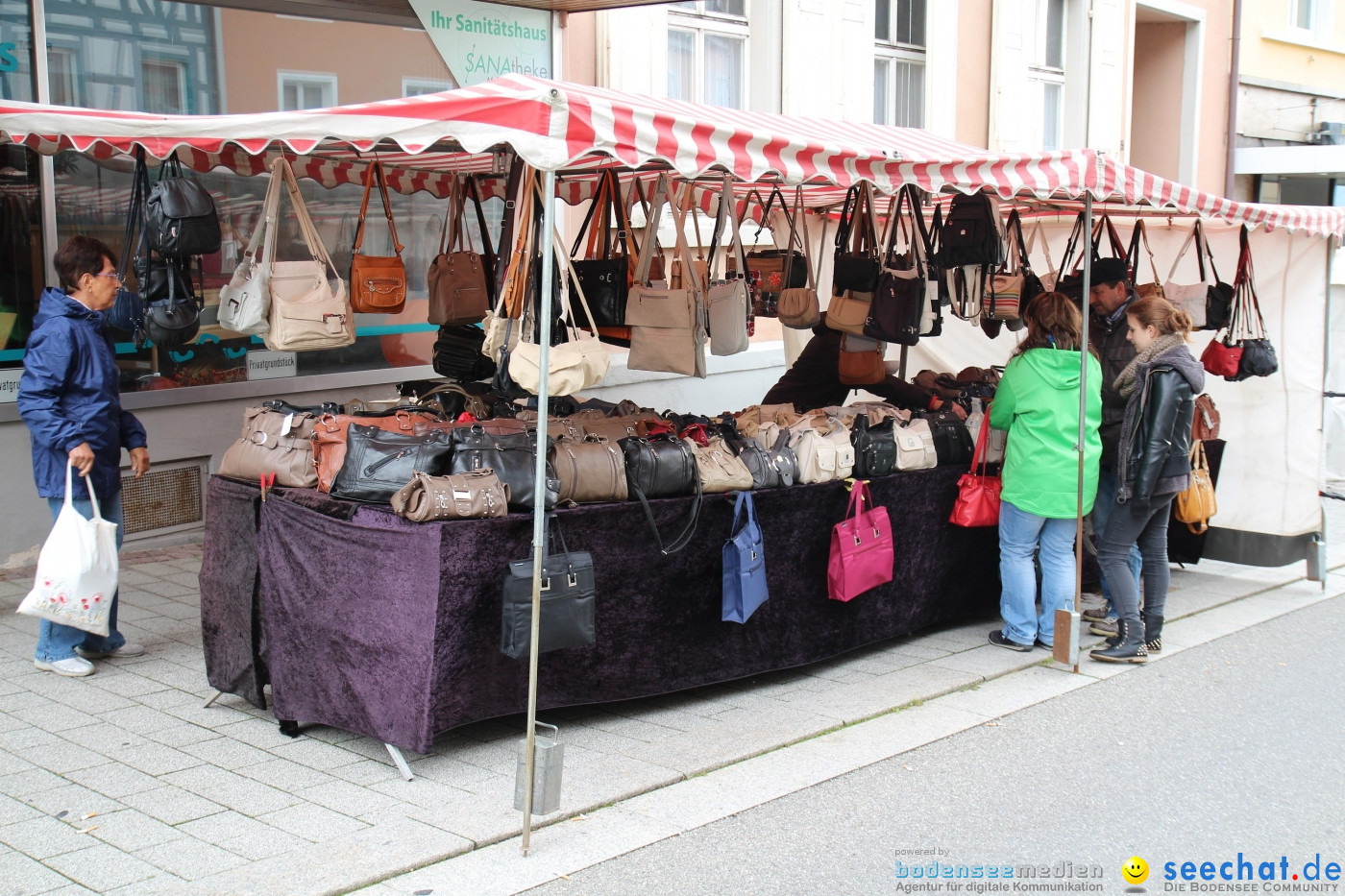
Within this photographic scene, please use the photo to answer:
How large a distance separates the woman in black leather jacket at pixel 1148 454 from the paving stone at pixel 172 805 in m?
3.97

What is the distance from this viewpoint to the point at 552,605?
4.07m

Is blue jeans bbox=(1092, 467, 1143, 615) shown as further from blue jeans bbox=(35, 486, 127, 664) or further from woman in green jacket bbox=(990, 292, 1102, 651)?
blue jeans bbox=(35, 486, 127, 664)

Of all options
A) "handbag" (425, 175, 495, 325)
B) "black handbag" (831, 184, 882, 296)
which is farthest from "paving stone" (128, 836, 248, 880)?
"black handbag" (831, 184, 882, 296)

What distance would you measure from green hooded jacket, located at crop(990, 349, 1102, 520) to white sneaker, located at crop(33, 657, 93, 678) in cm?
417

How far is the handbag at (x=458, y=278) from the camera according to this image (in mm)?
6562

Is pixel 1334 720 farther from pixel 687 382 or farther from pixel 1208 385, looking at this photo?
pixel 687 382

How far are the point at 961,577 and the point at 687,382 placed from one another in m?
4.38

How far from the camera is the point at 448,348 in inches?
277

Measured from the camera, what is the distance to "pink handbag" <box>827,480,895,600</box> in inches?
207

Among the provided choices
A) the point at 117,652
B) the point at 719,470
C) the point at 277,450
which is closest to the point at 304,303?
the point at 277,450

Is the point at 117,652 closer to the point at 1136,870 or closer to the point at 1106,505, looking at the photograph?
the point at 1136,870

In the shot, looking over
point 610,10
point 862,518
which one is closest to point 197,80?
point 610,10

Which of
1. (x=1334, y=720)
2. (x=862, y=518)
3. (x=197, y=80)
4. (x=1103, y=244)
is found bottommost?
(x=1334, y=720)

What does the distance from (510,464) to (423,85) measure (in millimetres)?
5327
